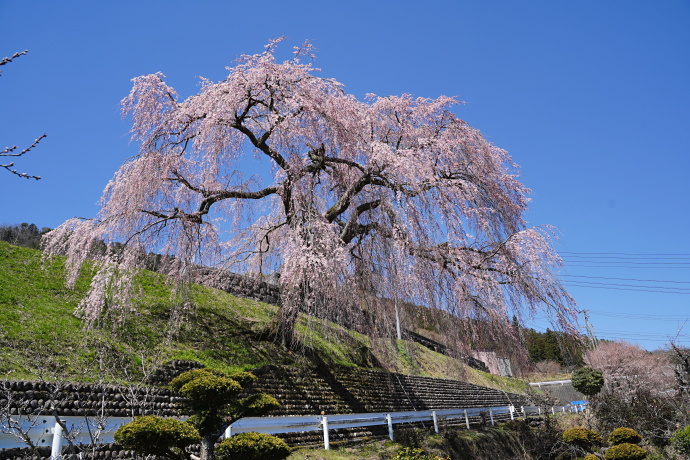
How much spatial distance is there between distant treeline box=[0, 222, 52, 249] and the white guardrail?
14098mm

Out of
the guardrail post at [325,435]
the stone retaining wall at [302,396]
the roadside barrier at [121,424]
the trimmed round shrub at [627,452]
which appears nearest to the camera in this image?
the roadside barrier at [121,424]

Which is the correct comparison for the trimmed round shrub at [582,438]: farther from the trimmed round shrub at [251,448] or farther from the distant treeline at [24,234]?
the distant treeline at [24,234]

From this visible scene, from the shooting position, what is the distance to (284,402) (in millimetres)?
9656

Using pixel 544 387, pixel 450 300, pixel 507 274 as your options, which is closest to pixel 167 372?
pixel 450 300

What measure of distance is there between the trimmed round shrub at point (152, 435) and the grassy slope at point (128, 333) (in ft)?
9.45

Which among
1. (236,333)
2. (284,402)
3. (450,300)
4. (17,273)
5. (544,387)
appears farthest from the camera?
(544,387)

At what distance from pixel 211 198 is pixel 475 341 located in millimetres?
6702

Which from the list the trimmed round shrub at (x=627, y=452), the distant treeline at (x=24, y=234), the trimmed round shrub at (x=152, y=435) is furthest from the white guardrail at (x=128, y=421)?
the distant treeline at (x=24, y=234)

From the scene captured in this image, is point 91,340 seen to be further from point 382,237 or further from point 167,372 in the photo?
point 382,237

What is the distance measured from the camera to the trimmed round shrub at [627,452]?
392 inches

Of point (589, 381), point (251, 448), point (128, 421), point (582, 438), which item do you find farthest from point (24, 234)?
point (589, 381)

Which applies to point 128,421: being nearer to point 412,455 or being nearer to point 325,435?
point 325,435

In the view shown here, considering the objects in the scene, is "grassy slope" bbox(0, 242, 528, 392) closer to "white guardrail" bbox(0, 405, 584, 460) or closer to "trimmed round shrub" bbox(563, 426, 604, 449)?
"white guardrail" bbox(0, 405, 584, 460)

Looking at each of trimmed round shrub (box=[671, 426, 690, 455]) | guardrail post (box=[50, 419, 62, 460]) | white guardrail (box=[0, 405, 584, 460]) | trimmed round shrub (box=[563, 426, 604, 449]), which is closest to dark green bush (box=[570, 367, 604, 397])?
white guardrail (box=[0, 405, 584, 460])
